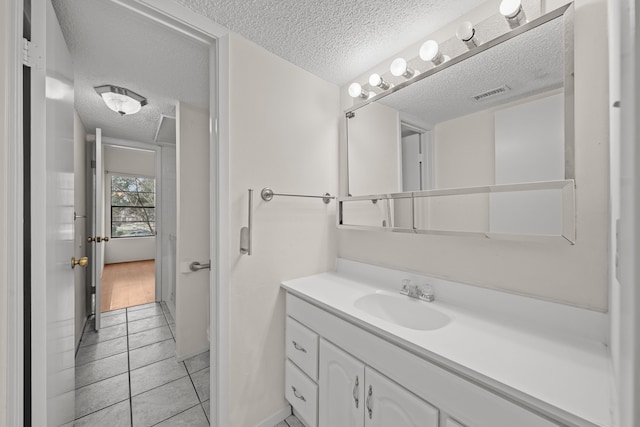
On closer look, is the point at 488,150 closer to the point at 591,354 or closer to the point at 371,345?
the point at 591,354

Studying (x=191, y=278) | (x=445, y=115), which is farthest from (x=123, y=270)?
(x=445, y=115)

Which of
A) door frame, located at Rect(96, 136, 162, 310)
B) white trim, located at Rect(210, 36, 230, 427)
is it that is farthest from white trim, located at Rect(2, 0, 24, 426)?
door frame, located at Rect(96, 136, 162, 310)

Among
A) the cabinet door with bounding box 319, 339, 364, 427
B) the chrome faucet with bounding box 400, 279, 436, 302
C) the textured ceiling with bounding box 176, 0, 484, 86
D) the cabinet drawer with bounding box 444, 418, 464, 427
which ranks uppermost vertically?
the textured ceiling with bounding box 176, 0, 484, 86

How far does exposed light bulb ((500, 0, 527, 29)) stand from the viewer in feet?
3.05

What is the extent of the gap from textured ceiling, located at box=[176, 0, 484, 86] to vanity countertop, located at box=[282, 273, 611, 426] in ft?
4.51

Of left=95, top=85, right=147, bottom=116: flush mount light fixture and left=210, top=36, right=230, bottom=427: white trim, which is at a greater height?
left=95, top=85, right=147, bottom=116: flush mount light fixture

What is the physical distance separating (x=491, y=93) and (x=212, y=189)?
1394 millimetres

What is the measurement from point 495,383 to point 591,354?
15.8 inches

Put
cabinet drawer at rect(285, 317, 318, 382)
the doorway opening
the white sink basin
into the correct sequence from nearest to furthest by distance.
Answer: the white sink basin < cabinet drawer at rect(285, 317, 318, 382) < the doorway opening

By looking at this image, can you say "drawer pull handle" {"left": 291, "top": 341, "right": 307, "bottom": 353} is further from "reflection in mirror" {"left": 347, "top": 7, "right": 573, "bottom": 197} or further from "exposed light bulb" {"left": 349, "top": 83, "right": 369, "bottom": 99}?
"exposed light bulb" {"left": 349, "top": 83, "right": 369, "bottom": 99}

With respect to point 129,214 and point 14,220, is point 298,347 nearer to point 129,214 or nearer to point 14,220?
point 14,220

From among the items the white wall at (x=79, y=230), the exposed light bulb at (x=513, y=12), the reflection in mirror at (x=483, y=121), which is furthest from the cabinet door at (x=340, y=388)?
the white wall at (x=79, y=230)

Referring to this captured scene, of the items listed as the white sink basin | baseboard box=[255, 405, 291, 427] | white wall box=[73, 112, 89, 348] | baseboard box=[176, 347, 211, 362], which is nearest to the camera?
the white sink basin

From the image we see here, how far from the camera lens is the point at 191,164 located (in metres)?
2.16
